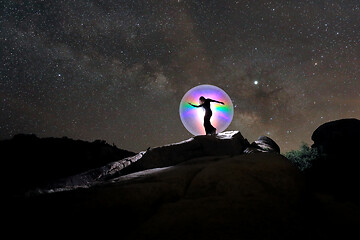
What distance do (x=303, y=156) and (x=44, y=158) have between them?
22.7 m

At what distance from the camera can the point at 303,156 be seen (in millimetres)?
18672

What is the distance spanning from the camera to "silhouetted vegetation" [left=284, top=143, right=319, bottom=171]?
17562 millimetres

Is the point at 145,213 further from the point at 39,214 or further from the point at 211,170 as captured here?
the point at 211,170

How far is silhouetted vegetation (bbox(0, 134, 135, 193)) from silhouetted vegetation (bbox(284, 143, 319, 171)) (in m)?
16.3

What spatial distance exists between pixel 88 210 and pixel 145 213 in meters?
0.98

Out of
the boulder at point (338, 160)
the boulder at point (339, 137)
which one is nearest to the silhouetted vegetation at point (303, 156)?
the boulder at point (338, 160)

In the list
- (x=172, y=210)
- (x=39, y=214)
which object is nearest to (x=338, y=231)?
(x=172, y=210)

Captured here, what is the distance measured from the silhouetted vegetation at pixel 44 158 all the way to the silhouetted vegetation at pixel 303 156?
16293 mm

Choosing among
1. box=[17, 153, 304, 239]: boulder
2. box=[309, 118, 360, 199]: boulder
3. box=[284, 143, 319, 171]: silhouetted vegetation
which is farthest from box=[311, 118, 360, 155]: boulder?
box=[17, 153, 304, 239]: boulder

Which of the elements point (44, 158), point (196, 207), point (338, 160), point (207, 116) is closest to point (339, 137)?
point (338, 160)

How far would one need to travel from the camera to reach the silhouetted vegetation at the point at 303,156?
17.6m

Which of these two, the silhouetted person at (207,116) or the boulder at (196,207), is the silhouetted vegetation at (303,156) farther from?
the boulder at (196,207)

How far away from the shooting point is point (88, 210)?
10.3 feet

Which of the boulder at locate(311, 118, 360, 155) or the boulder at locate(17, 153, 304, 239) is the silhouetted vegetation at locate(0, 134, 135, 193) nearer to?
the boulder at locate(17, 153, 304, 239)
